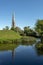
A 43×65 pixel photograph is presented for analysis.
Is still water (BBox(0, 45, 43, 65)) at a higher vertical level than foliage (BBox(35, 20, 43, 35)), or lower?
lower

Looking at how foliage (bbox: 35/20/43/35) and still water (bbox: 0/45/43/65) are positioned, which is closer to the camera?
still water (bbox: 0/45/43/65)

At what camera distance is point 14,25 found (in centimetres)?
12938

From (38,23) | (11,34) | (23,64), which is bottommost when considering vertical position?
(23,64)

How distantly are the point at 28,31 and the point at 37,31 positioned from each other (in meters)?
14.4

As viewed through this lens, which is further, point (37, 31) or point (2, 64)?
point (37, 31)

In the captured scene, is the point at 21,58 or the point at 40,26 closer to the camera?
the point at 21,58

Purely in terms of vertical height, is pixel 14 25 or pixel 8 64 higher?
pixel 14 25

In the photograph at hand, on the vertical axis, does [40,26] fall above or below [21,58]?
above

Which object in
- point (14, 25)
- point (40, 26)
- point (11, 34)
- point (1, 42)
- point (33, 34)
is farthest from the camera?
point (14, 25)

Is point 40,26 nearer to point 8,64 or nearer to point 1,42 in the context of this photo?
point 1,42

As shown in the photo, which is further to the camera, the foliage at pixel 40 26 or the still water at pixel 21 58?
the foliage at pixel 40 26

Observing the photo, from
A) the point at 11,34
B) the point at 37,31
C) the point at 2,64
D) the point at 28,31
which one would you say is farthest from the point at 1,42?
the point at 28,31

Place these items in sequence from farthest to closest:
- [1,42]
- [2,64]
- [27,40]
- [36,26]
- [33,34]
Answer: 1. [33,34]
2. [36,26]
3. [27,40]
4. [1,42]
5. [2,64]

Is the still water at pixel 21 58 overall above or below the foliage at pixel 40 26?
below
